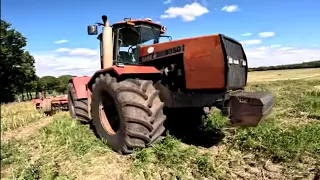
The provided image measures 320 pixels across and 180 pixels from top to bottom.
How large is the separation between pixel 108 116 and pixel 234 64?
2.63m

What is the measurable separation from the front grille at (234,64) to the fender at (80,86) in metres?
4.12

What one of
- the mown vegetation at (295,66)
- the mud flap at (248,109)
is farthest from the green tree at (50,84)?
the mud flap at (248,109)

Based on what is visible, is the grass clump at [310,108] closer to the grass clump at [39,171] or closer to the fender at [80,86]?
the grass clump at [39,171]

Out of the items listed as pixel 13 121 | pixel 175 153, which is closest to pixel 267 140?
pixel 175 153

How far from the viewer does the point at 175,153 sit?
4.81 meters

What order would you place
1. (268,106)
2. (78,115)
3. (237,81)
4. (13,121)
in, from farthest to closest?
(13,121) < (78,115) < (237,81) < (268,106)

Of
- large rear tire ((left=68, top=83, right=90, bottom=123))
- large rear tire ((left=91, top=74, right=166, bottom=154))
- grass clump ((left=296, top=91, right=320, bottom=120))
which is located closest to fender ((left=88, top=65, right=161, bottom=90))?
large rear tire ((left=91, top=74, right=166, bottom=154))

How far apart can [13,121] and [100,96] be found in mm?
5120

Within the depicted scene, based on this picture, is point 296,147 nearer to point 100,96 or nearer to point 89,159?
point 89,159

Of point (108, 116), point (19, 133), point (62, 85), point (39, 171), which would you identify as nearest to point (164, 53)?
point (108, 116)

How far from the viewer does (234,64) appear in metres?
5.11

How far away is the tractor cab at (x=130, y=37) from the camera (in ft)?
21.3

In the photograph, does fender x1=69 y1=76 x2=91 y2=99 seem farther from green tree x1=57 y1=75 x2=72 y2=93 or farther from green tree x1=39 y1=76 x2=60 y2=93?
green tree x1=39 y1=76 x2=60 y2=93

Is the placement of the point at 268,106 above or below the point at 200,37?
below
